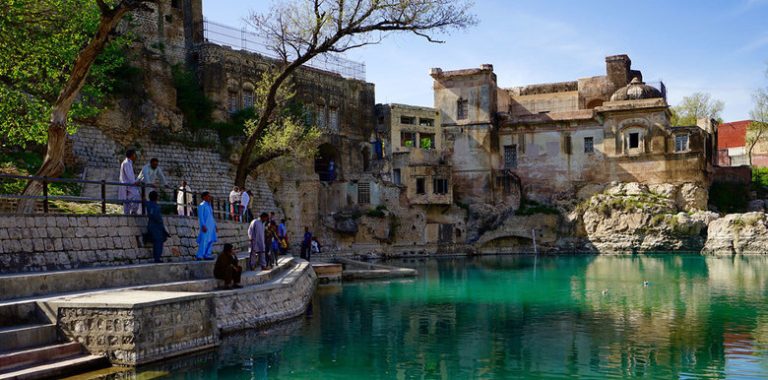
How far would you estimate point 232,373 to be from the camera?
11.2 m

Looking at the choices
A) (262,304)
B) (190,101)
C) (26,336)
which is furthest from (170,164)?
(26,336)

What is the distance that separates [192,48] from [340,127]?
A: 11081 millimetres

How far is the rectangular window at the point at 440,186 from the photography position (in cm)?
4806

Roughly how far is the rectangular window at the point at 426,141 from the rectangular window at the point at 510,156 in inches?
206

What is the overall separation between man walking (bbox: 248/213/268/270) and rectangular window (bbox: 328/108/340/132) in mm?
28427

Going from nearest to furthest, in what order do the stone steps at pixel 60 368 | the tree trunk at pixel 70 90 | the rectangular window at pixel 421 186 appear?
1. the stone steps at pixel 60 368
2. the tree trunk at pixel 70 90
3. the rectangular window at pixel 421 186

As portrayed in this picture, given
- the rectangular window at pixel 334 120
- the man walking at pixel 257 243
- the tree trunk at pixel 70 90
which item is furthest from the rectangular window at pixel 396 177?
the tree trunk at pixel 70 90

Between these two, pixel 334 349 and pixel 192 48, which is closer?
pixel 334 349

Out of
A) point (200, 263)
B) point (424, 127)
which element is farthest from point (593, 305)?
point (424, 127)

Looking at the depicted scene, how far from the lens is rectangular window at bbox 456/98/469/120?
5184 centimetres

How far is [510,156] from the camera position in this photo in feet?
172

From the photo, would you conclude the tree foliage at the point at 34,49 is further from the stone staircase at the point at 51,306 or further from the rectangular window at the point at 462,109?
the rectangular window at the point at 462,109

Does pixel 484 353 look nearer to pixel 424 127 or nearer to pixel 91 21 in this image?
pixel 91 21

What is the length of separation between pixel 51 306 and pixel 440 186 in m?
38.7
